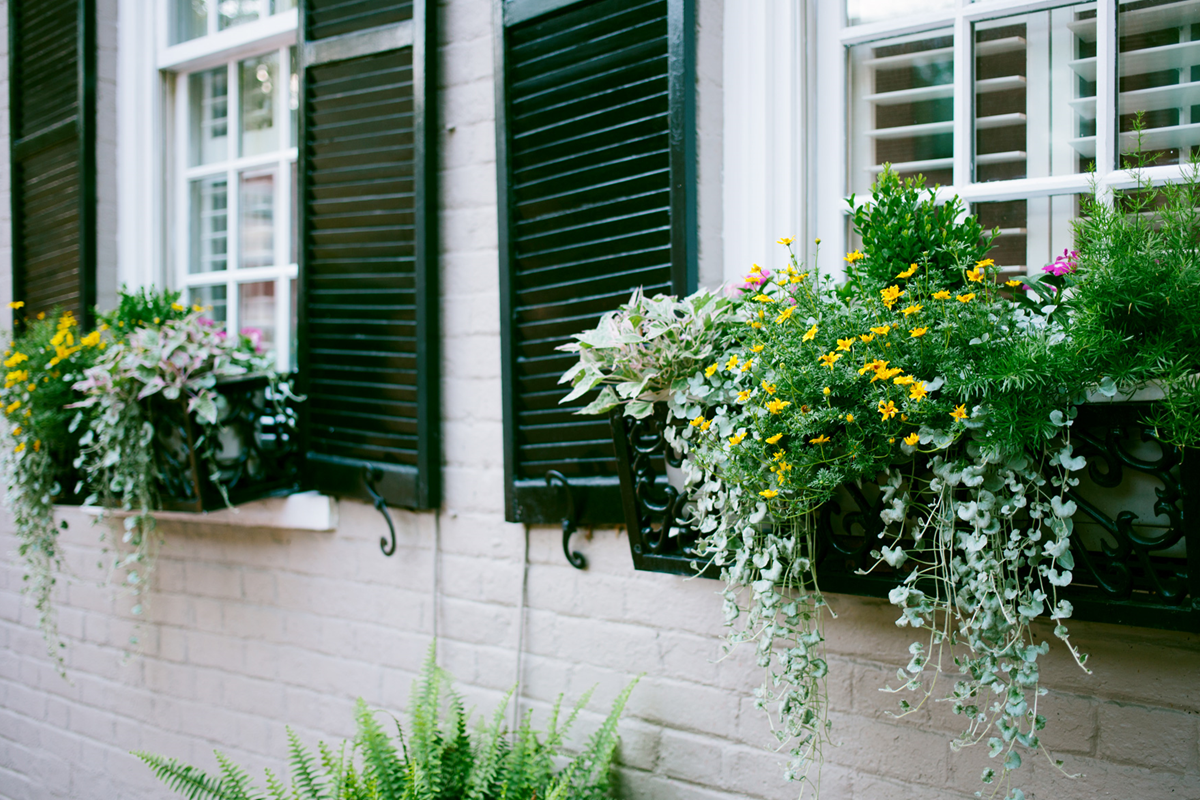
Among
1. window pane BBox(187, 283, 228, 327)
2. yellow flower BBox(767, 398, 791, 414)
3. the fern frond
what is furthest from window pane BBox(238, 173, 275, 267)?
yellow flower BBox(767, 398, 791, 414)

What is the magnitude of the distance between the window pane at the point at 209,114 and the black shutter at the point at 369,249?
0.72 meters

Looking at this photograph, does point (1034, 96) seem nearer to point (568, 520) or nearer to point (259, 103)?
point (568, 520)

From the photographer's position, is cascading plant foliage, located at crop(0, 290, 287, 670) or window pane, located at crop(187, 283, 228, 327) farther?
window pane, located at crop(187, 283, 228, 327)

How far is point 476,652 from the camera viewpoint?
6.73 feet

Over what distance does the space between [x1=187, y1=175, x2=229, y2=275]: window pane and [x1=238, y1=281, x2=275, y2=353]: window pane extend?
0.62 feet

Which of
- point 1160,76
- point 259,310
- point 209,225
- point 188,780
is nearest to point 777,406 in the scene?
point 1160,76

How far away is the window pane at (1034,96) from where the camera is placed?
1448 millimetres

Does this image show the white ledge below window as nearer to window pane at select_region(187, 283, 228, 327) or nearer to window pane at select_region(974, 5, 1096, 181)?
window pane at select_region(187, 283, 228, 327)

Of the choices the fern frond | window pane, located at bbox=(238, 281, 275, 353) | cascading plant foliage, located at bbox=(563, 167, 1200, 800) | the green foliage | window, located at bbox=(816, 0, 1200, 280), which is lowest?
the fern frond

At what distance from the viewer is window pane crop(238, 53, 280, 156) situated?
2.64 meters

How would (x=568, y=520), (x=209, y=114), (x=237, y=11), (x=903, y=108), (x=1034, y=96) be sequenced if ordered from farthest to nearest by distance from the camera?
(x=209, y=114) < (x=237, y=11) < (x=568, y=520) < (x=903, y=108) < (x=1034, y=96)

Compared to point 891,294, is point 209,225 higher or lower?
higher

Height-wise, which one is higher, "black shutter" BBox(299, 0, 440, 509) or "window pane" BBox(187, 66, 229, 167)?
"window pane" BBox(187, 66, 229, 167)

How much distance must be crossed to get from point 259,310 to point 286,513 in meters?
0.68
